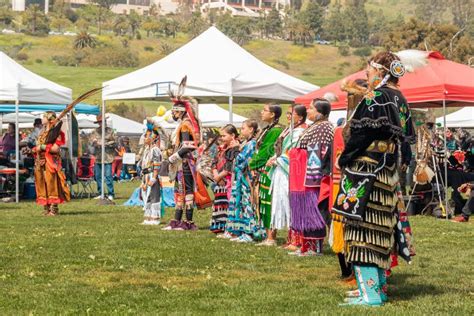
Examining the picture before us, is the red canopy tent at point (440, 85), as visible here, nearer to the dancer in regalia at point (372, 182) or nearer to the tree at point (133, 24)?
the dancer in regalia at point (372, 182)

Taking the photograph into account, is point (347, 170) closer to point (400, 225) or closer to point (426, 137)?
→ point (400, 225)

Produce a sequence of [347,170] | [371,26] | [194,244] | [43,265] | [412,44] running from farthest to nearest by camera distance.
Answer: [371,26], [412,44], [194,244], [43,265], [347,170]

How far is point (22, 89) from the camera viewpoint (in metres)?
19.8

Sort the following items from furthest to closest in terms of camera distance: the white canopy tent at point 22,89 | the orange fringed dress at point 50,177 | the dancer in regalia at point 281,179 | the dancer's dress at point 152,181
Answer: the white canopy tent at point 22,89 < the orange fringed dress at point 50,177 < the dancer's dress at point 152,181 < the dancer in regalia at point 281,179

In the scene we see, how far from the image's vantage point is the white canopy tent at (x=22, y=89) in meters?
19.6

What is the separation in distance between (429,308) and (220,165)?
19.9ft

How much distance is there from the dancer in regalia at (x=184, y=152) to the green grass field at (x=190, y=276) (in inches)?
22.7

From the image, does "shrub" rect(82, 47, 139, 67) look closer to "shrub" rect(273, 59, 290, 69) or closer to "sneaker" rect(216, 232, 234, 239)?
"shrub" rect(273, 59, 290, 69)

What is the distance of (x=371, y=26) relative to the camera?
164 metres

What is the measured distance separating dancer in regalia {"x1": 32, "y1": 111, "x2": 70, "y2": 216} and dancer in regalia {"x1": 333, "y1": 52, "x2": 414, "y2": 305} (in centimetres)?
922

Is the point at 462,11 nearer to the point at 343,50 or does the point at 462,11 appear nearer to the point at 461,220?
the point at 343,50

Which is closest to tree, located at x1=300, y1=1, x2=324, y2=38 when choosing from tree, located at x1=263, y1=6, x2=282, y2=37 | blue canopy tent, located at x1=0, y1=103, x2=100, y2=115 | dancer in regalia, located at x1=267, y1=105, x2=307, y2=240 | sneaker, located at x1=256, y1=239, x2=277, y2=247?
tree, located at x1=263, y1=6, x2=282, y2=37

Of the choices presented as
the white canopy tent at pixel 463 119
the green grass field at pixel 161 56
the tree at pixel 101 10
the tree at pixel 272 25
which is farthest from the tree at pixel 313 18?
the white canopy tent at pixel 463 119

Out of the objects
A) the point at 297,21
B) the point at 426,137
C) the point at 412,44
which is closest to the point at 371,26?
the point at 297,21
